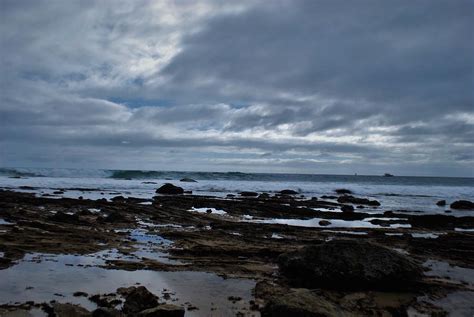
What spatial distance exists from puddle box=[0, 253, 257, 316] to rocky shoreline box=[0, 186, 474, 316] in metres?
0.14

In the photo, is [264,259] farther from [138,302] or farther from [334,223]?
[334,223]

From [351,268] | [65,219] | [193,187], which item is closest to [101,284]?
[351,268]

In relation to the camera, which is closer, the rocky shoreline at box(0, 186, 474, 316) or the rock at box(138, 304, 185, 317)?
the rock at box(138, 304, 185, 317)

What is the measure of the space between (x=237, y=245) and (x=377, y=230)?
7555mm

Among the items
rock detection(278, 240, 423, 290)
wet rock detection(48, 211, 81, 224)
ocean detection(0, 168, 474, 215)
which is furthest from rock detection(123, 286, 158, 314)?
ocean detection(0, 168, 474, 215)

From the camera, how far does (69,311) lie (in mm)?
6254

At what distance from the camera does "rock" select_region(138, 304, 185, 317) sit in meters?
5.88

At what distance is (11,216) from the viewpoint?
17.0 meters

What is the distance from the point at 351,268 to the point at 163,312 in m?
4.19

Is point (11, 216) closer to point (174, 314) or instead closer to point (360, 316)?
point (174, 314)

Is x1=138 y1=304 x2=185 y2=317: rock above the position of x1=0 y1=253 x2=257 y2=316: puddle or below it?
above

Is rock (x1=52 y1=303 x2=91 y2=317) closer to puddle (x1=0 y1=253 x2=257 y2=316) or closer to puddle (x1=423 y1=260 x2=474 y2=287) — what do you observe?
puddle (x1=0 y1=253 x2=257 y2=316)


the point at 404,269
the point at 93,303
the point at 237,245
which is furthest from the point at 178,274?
the point at 404,269

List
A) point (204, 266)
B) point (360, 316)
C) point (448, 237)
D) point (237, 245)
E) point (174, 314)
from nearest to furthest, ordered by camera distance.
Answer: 1. point (174, 314)
2. point (360, 316)
3. point (204, 266)
4. point (237, 245)
5. point (448, 237)
